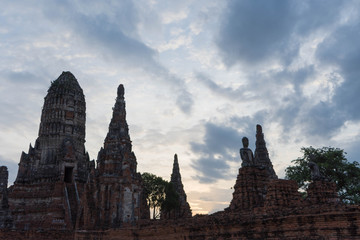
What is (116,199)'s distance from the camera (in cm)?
2478

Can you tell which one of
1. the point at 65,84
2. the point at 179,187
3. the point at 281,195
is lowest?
the point at 281,195

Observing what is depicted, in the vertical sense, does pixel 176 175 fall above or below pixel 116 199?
above

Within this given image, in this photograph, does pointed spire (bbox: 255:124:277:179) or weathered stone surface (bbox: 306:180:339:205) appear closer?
weathered stone surface (bbox: 306:180:339:205)

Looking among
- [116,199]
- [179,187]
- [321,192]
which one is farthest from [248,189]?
[179,187]

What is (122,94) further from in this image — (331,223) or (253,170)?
(331,223)

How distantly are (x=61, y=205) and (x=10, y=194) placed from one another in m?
6.95

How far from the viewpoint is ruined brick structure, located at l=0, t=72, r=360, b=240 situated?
10219mm

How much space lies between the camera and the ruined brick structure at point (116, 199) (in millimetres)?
10219

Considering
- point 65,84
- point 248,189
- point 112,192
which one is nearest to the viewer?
point 248,189

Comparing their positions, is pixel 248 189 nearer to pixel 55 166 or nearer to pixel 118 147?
pixel 118 147

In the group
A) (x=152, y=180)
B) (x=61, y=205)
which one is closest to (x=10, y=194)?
(x=61, y=205)

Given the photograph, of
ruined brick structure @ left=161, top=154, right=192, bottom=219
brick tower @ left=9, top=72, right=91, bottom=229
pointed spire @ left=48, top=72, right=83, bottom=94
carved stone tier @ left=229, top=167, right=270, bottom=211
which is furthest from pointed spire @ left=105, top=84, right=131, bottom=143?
ruined brick structure @ left=161, top=154, right=192, bottom=219

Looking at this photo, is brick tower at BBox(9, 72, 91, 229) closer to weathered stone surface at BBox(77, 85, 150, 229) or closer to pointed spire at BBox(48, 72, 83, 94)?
pointed spire at BBox(48, 72, 83, 94)

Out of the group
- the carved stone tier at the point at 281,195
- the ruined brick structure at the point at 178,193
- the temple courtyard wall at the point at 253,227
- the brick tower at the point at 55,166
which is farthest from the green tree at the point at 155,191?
the carved stone tier at the point at 281,195
